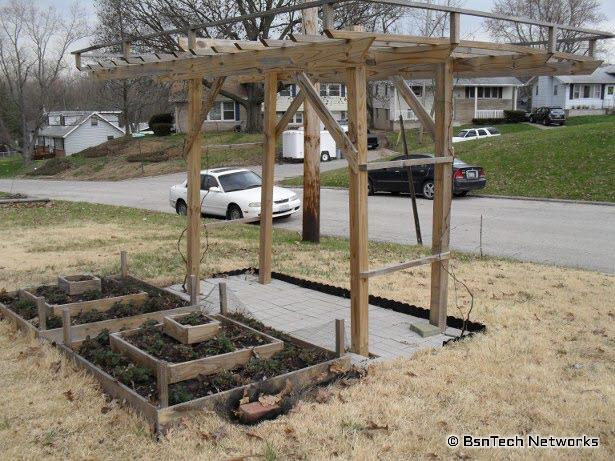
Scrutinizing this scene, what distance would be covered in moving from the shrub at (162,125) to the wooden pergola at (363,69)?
47.1 m

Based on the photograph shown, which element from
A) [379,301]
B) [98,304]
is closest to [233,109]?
[379,301]

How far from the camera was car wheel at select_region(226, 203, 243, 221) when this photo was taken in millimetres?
17781

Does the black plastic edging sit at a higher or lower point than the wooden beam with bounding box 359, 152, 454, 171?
lower

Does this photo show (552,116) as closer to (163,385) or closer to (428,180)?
(428,180)

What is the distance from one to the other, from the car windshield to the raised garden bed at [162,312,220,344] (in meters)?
12.4

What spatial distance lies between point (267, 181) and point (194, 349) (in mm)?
3552

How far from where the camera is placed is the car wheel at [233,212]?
17781mm

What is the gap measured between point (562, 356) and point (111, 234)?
34.3ft

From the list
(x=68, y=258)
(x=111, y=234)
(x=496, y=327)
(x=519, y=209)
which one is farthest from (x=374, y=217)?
(x=496, y=327)

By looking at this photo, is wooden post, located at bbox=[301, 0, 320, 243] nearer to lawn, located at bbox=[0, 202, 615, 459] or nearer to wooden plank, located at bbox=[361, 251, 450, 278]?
lawn, located at bbox=[0, 202, 615, 459]

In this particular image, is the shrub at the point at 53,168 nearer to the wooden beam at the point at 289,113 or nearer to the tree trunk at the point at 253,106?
the tree trunk at the point at 253,106

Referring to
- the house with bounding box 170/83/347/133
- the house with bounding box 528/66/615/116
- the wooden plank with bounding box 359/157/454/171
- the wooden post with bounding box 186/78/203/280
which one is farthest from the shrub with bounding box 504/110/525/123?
the wooden plank with bounding box 359/157/454/171

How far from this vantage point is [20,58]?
56.8 m

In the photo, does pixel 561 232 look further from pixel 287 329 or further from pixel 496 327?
pixel 287 329
